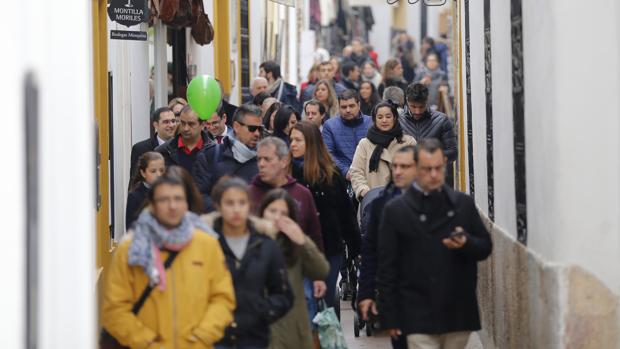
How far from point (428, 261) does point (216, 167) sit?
2674 millimetres

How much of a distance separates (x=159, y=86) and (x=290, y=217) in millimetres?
10074

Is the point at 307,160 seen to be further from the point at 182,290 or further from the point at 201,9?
the point at 201,9

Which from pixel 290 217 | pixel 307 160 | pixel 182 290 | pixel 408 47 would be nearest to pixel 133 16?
pixel 307 160

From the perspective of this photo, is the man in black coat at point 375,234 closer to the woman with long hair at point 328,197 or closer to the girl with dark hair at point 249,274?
the woman with long hair at point 328,197

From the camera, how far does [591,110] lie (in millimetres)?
9078

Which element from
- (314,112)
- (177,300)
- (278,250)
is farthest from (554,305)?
(314,112)

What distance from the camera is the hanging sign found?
1334 cm

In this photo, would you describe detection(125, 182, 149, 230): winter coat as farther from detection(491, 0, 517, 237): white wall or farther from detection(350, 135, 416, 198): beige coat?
detection(350, 135, 416, 198): beige coat

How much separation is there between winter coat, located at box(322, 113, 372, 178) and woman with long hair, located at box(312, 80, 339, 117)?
10.8 ft

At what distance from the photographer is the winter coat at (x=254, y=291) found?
822cm

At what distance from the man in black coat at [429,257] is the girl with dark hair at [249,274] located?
904mm

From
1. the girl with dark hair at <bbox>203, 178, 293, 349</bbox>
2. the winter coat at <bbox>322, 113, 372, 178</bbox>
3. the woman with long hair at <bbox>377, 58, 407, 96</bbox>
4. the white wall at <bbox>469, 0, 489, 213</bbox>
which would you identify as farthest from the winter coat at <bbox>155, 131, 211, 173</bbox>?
the woman with long hair at <bbox>377, 58, 407, 96</bbox>

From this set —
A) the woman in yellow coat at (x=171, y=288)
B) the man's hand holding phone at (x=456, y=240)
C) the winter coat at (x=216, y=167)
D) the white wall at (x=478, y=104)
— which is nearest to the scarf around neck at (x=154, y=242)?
the woman in yellow coat at (x=171, y=288)

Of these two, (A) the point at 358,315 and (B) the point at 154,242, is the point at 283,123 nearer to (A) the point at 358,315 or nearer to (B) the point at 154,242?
(A) the point at 358,315
